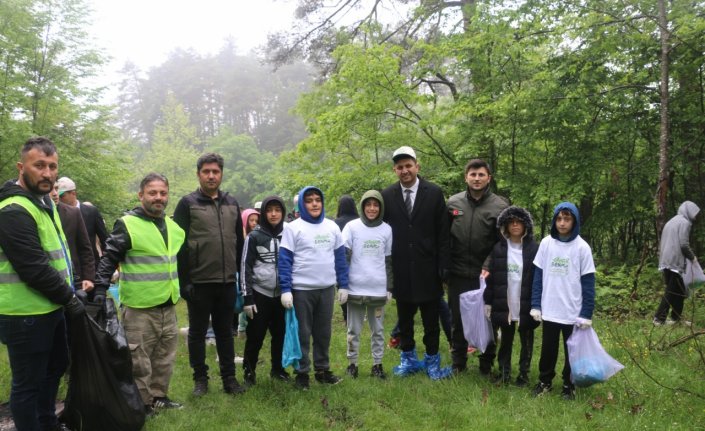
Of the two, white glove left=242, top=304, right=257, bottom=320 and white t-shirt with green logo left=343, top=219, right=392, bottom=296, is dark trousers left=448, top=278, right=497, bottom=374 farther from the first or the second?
white glove left=242, top=304, right=257, bottom=320

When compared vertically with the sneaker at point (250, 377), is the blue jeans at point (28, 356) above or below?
above

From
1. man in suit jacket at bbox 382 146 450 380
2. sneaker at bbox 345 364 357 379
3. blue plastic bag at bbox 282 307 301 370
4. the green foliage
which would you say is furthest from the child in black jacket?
the green foliage

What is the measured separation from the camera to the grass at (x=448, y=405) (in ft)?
11.5

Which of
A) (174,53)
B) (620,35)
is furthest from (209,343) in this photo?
(174,53)

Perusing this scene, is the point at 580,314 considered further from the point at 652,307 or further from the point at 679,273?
the point at 652,307

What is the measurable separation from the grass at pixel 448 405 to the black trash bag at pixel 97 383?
0.44m

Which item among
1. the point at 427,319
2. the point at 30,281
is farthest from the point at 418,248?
the point at 30,281

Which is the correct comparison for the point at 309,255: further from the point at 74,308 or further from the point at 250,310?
the point at 74,308

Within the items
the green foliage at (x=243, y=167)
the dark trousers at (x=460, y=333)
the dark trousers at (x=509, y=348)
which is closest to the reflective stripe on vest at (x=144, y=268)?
the dark trousers at (x=460, y=333)

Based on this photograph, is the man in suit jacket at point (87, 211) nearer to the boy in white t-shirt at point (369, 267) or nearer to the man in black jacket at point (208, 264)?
the man in black jacket at point (208, 264)

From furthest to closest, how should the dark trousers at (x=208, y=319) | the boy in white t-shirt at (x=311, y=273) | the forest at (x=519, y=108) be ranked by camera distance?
the forest at (x=519, y=108) → the boy in white t-shirt at (x=311, y=273) → the dark trousers at (x=208, y=319)

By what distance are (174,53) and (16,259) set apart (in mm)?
55278

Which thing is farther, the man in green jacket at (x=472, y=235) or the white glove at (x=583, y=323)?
the man in green jacket at (x=472, y=235)

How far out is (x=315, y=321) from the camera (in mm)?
4457
